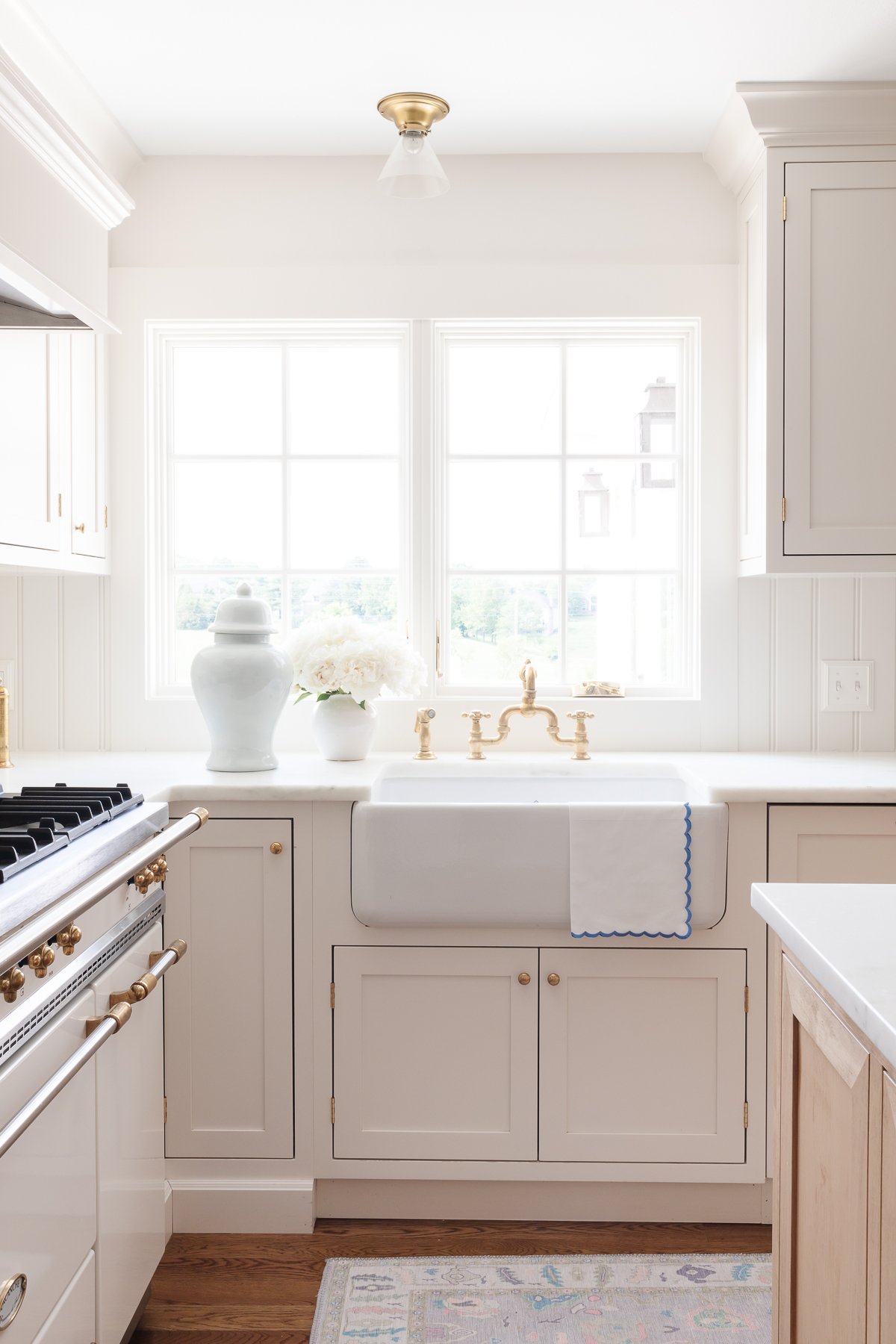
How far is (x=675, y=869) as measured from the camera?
6.56 ft

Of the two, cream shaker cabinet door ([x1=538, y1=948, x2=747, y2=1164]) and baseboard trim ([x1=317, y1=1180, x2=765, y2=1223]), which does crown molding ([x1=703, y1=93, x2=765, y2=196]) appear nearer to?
cream shaker cabinet door ([x1=538, y1=948, x2=747, y2=1164])

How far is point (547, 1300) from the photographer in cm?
186

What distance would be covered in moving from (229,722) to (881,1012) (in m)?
1.57

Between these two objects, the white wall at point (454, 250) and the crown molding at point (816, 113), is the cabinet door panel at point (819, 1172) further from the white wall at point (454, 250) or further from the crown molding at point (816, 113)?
the crown molding at point (816, 113)

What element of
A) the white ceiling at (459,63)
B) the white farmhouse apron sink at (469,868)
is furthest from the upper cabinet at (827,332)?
the white farmhouse apron sink at (469,868)

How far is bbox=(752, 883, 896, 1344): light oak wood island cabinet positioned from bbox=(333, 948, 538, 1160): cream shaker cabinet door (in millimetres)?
855

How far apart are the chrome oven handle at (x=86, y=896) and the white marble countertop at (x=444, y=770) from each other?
36 cm

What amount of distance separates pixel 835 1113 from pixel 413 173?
1.75 metres

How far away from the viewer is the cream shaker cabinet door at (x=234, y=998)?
6.79 ft

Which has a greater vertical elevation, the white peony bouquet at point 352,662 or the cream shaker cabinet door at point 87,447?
the cream shaker cabinet door at point 87,447

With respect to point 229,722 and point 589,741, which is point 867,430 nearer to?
point 589,741

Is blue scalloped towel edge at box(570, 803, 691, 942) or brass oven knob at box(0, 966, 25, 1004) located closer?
brass oven knob at box(0, 966, 25, 1004)

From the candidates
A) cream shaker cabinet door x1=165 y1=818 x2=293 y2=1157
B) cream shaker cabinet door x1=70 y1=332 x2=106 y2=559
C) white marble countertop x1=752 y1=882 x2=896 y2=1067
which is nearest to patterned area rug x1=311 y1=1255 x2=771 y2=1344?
cream shaker cabinet door x1=165 y1=818 x2=293 y2=1157

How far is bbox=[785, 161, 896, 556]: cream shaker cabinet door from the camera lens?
226 centimetres
